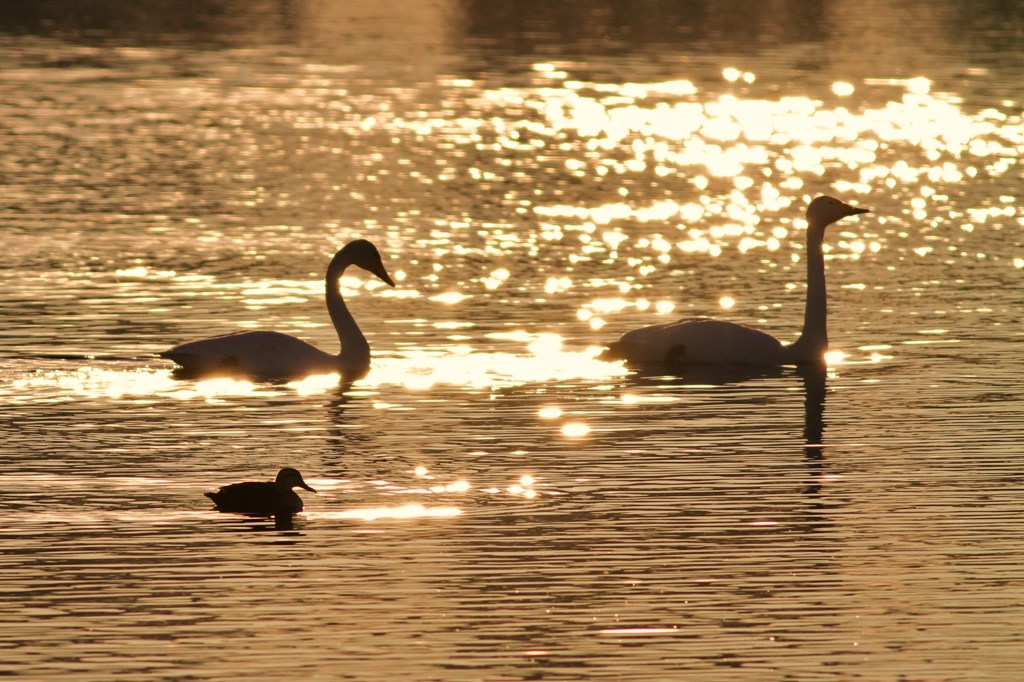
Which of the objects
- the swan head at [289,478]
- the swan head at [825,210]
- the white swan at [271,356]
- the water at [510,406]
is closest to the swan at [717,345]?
the water at [510,406]

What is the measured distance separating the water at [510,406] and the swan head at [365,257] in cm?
85

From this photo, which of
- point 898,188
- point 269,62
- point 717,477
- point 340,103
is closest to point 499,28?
point 269,62

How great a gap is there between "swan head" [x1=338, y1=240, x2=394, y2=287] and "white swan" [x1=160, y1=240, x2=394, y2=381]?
5.10 ft

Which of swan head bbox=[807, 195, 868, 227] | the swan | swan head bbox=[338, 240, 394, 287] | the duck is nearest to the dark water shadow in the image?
the duck

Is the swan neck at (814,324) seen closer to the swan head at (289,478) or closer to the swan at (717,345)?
A: the swan at (717,345)

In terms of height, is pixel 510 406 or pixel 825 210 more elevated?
pixel 825 210

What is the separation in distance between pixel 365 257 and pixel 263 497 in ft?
30.6

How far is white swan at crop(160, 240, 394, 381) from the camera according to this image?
21812 mm

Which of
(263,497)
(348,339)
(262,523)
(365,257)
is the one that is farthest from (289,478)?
(365,257)

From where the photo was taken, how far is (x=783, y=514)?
52.7ft

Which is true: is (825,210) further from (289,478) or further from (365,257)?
(289,478)

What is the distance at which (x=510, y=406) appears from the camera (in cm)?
2064

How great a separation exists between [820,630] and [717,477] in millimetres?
4035

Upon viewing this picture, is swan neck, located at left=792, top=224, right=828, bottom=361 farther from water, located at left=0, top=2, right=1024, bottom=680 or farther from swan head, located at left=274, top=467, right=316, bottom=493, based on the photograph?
swan head, located at left=274, top=467, right=316, bottom=493
